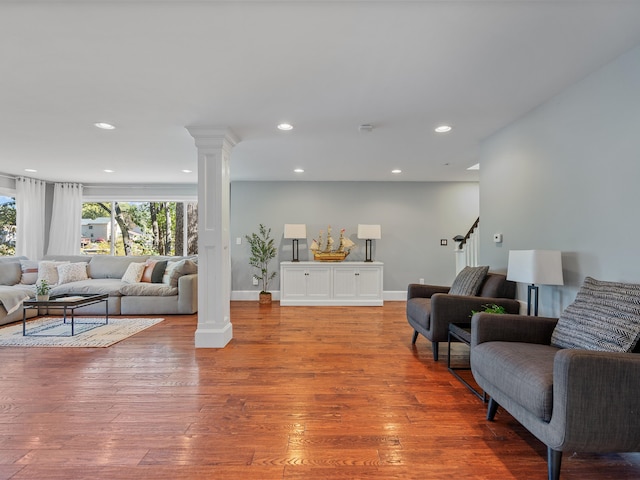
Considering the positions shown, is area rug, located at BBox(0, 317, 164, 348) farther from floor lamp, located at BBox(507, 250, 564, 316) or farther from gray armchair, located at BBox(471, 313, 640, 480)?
floor lamp, located at BBox(507, 250, 564, 316)

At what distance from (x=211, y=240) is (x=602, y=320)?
10.4 ft

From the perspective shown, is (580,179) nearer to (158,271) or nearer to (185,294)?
(185,294)

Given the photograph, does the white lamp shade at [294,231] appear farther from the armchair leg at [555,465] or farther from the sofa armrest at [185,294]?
the armchair leg at [555,465]

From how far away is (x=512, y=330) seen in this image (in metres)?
2.13

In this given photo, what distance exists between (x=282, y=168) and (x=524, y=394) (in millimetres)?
4418

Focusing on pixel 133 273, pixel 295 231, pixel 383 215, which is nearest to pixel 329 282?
pixel 295 231

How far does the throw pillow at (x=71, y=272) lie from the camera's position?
5337mm

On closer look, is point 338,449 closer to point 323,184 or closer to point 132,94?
point 132,94

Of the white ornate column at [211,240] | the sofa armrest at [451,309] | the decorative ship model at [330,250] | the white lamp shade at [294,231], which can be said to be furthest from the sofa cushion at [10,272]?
the sofa armrest at [451,309]

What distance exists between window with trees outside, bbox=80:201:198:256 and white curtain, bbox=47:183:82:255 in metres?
0.28

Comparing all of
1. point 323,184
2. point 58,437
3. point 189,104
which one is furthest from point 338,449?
point 323,184

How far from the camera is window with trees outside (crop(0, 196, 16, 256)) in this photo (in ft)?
19.9

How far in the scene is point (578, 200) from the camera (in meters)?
2.40

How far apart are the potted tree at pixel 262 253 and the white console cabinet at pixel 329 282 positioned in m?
0.50
